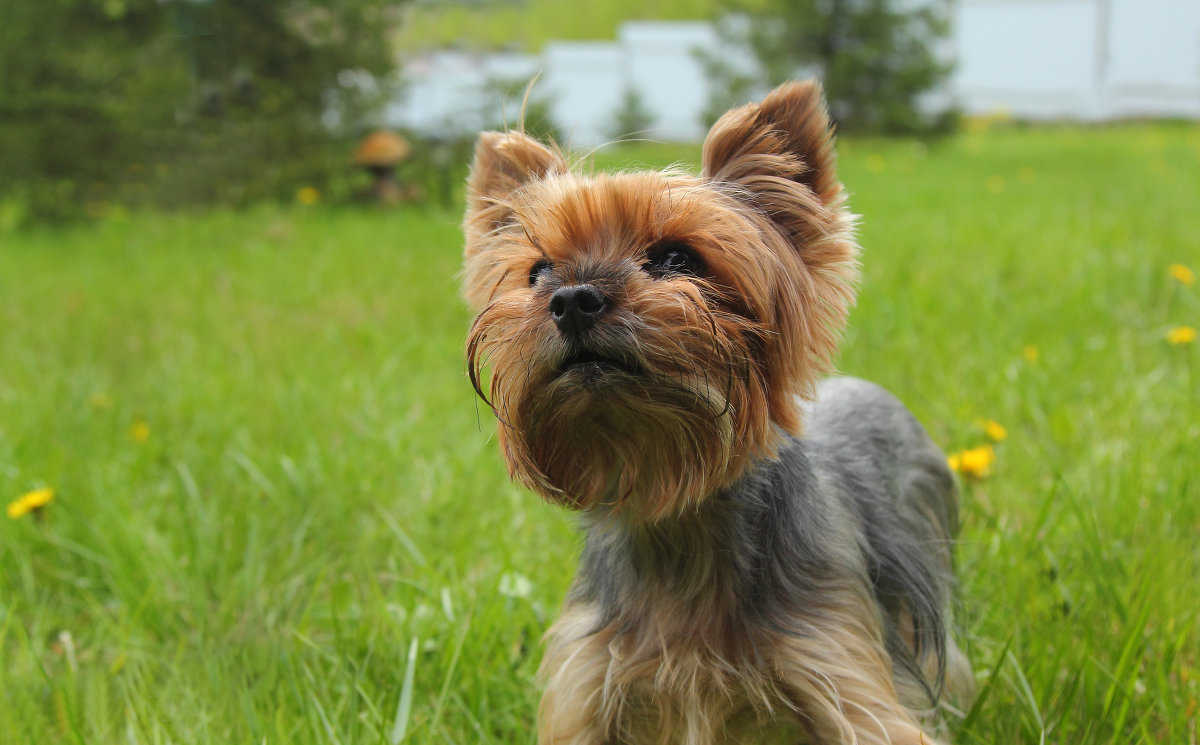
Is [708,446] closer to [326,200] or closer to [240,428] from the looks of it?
[240,428]

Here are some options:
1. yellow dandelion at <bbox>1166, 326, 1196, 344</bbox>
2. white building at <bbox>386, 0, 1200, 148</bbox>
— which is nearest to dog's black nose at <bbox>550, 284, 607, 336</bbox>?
yellow dandelion at <bbox>1166, 326, 1196, 344</bbox>

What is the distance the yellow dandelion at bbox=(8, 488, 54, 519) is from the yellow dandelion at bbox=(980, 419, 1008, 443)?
11.1 ft

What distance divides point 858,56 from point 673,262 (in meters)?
13.3

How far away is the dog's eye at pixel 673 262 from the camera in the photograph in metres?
2.03

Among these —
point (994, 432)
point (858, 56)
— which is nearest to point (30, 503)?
point (994, 432)

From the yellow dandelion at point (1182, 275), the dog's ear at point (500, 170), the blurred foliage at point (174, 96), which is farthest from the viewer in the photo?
the blurred foliage at point (174, 96)

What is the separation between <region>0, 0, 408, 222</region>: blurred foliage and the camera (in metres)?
8.51

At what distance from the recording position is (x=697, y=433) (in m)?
2.06

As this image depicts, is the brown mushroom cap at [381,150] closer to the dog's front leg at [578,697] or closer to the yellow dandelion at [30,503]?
the yellow dandelion at [30,503]

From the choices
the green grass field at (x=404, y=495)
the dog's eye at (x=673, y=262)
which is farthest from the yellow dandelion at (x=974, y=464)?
the dog's eye at (x=673, y=262)

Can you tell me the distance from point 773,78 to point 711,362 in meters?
13.4

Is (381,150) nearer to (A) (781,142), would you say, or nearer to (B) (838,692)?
(A) (781,142)

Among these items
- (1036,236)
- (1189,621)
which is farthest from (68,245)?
(1189,621)

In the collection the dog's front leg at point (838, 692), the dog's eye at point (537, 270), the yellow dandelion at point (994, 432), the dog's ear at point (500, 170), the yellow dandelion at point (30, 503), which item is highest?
the dog's ear at point (500, 170)
